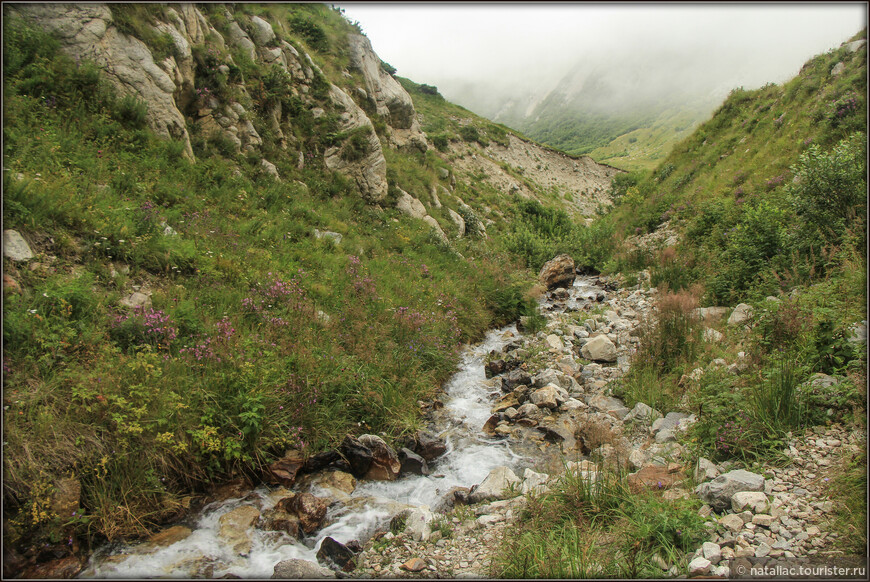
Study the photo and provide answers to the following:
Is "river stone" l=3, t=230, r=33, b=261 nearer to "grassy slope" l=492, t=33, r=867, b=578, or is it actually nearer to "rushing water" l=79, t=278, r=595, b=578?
"rushing water" l=79, t=278, r=595, b=578

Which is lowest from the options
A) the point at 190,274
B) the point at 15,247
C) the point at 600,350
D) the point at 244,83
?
the point at 600,350

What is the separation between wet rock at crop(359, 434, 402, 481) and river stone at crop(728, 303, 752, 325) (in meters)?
6.63

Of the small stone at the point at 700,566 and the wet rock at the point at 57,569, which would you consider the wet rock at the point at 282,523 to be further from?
the small stone at the point at 700,566

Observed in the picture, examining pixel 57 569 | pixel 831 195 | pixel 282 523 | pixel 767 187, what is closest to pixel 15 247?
pixel 57 569

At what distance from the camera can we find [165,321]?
5.99m

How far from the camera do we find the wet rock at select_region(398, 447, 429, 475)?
239 inches

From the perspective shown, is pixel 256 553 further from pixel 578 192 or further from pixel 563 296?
pixel 578 192

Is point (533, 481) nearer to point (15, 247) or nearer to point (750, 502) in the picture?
point (750, 502)

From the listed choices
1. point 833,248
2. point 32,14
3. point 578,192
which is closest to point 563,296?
point 833,248

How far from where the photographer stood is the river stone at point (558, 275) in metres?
16.7

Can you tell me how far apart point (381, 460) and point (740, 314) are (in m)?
7.11

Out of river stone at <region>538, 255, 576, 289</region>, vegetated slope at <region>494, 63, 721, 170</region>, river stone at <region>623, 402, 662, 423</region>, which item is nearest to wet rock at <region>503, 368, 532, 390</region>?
river stone at <region>623, 402, 662, 423</region>

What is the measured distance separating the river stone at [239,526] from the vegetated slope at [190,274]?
0.53 meters

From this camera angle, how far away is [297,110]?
15.3 meters
